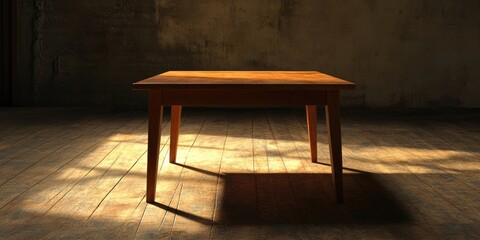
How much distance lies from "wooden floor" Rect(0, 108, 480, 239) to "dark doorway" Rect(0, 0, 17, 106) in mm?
1958

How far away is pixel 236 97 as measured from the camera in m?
2.95

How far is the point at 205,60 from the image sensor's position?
7.67 m

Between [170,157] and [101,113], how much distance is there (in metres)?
3.14

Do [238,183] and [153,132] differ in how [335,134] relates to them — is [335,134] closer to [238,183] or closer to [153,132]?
[238,183]

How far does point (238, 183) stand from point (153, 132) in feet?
2.12

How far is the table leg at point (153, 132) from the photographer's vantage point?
2.92 meters

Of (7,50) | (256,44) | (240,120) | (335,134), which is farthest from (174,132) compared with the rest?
(7,50)

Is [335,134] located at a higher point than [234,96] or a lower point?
lower

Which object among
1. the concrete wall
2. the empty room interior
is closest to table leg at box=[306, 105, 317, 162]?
the empty room interior

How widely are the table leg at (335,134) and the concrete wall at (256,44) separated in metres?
4.73

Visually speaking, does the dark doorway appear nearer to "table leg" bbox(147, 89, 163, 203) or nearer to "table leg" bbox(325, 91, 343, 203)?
"table leg" bbox(147, 89, 163, 203)

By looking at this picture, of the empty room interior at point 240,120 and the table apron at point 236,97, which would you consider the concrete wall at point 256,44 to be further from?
the table apron at point 236,97

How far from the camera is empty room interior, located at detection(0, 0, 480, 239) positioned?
2.77 meters

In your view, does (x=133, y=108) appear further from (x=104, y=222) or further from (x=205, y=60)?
(x=104, y=222)
